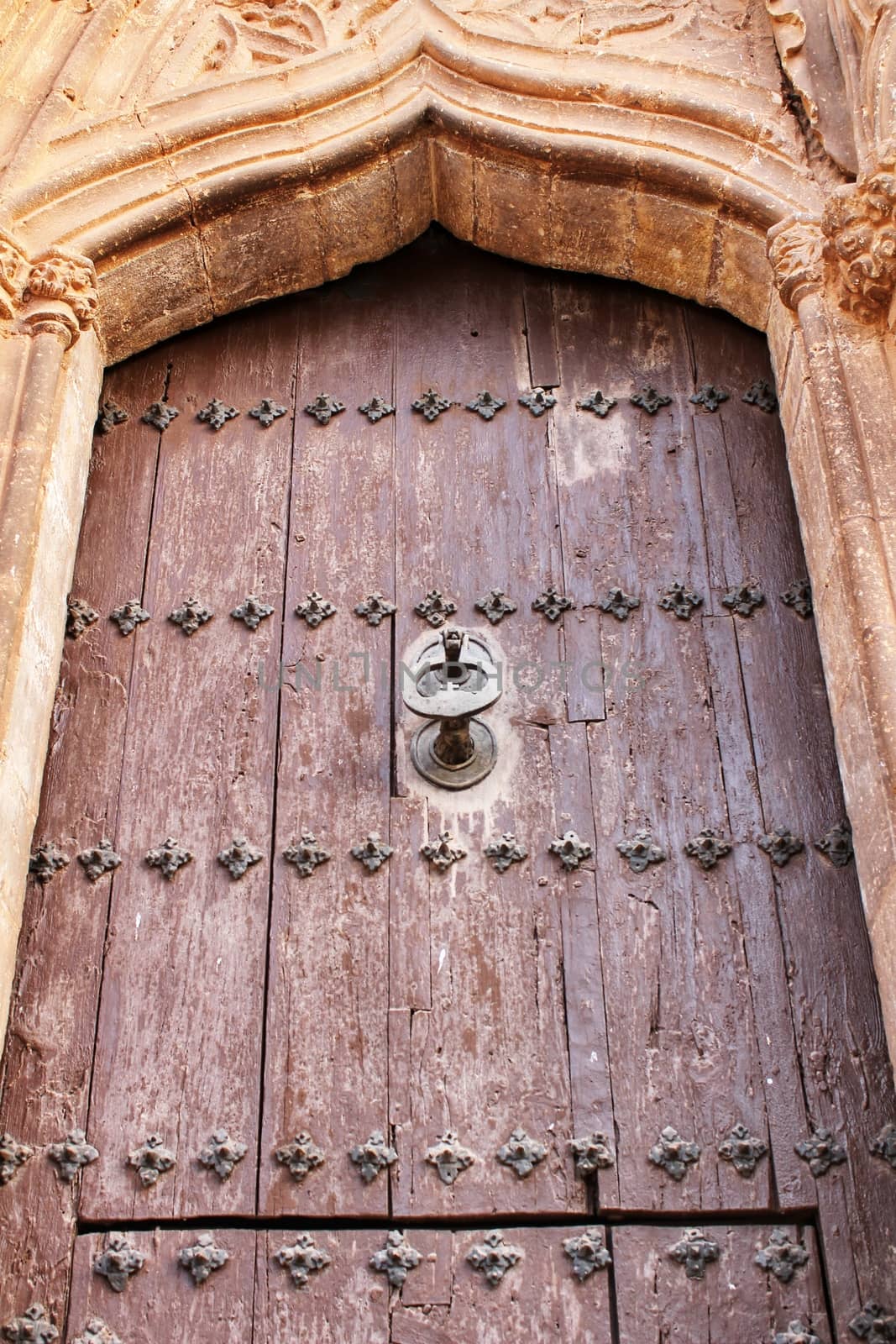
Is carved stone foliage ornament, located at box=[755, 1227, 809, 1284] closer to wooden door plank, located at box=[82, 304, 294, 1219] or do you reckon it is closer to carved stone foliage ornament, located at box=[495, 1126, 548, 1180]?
carved stone foliage ornament, located at box=[495, 1126, 548, 1180]

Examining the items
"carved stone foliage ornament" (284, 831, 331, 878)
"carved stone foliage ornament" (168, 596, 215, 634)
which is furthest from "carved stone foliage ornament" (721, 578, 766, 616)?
"carved stone foliage ornament" (168, 596, 215, 634)

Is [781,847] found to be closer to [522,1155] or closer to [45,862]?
[522,1155]

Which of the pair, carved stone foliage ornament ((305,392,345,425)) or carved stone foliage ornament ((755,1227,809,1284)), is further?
carved stone foliage ornament ((305,392,345,425))

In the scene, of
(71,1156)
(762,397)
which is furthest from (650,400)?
(71,1156)

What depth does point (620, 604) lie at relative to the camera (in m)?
3.04

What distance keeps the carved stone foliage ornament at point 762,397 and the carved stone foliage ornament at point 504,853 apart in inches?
48.2

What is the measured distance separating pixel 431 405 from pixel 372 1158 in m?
1.72

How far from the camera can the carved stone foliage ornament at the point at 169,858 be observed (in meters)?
2.75

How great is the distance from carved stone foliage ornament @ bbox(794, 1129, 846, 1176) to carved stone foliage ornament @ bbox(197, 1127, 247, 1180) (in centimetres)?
93

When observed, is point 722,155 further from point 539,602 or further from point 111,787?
point 111,787

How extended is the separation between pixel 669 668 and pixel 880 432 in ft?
2.02

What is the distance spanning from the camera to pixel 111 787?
287 centimetres

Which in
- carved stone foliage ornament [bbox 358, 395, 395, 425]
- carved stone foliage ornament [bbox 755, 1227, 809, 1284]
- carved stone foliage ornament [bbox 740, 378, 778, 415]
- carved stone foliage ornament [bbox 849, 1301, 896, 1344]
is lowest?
carved stone foliage ornament [bbox 849, 1301, 896, 1344]

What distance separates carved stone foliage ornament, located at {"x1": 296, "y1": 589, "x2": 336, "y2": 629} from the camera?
307cm
